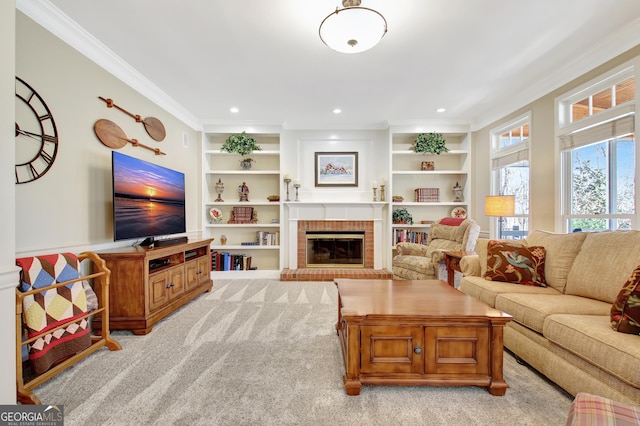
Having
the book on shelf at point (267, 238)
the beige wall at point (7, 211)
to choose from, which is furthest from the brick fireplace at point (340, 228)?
the beige wall at point (7, 211)

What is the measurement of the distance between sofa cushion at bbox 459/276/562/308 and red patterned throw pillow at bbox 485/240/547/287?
0.06m

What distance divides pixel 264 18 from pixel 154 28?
94 cm

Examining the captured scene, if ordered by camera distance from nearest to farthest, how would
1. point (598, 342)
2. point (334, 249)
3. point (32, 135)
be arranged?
point (598, 342)
point (32, 135)
point (334, 249)

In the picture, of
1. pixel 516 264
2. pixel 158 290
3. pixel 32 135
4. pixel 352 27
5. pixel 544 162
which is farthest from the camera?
pixel 544 162

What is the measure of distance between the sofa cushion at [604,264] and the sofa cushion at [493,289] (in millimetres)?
189

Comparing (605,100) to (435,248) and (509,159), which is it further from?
(435,248)

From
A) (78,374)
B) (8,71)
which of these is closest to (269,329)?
(78,374)

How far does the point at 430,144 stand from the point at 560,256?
280 cm

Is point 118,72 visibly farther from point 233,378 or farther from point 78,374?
point 233,378

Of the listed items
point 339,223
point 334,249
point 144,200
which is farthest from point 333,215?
point 144,200

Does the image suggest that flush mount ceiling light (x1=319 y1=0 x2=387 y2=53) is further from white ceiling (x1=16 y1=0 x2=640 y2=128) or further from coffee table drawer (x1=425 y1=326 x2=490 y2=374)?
coffee table drawer (x1=425 y1=326 x2=490 y2=374)

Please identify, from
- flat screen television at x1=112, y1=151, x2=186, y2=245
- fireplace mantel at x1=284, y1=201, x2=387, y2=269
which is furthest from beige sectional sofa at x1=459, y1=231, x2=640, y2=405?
flat screen television at x1=112, y1=151, x2=186, y2=245

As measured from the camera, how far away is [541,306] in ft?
6.13

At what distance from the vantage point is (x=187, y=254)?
344cm
